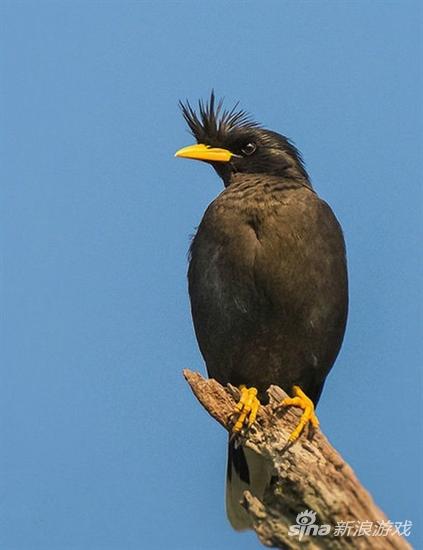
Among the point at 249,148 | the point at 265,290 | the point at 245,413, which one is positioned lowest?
the point at 245,413

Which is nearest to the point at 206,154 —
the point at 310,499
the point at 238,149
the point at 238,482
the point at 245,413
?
the point at 238,149

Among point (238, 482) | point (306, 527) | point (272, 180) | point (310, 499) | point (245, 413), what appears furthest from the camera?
point (238, 482)

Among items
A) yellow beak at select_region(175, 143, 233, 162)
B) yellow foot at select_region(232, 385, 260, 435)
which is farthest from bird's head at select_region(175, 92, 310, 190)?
yellow foot at select_region(232, 385, 260, 435)

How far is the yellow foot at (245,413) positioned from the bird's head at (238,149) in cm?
162

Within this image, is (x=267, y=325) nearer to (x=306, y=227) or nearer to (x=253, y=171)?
(x=306, y=227)

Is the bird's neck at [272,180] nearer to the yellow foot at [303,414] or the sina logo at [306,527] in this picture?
the yellow foot at [303,414]

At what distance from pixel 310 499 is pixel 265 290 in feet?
5.60

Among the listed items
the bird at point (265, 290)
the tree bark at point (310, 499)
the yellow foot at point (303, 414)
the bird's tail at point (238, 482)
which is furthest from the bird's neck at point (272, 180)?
the bird's tail at point (238, 482)

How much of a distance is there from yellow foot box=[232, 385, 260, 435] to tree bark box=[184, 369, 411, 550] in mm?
114

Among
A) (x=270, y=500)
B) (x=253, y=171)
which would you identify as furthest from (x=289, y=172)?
(x=270, y=500)

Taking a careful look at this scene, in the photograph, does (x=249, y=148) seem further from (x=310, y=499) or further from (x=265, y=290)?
(x=310, y=499)

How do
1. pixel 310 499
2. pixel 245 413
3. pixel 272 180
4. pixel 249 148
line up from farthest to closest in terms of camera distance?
pixel 249 148
pixel 272 180
pixel 245 413
pixel 310 499

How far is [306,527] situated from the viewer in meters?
4.66

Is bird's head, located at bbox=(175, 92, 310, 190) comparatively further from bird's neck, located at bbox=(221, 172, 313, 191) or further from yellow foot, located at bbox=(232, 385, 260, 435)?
yellow foot, located at bbox=(232, 385, 260, 435)
